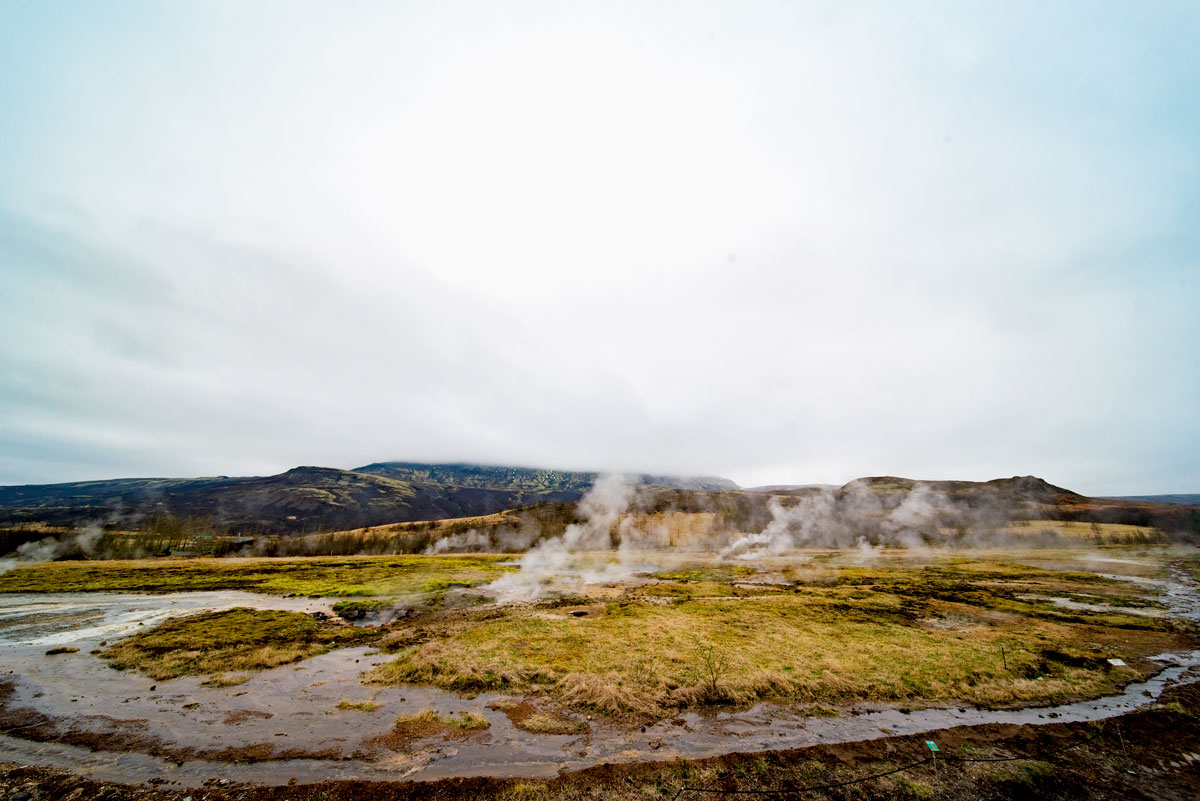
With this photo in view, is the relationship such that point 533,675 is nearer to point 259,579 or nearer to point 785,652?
point 785,652

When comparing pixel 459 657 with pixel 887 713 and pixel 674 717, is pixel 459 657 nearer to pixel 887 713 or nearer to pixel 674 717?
pixel 674 717

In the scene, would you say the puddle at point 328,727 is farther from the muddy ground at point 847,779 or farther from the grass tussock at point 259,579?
the grass tussock at point 259,579

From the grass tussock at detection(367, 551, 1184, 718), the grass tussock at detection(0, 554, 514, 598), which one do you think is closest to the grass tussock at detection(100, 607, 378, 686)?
the grass tussock at detection(367, 551, 1184, 718)

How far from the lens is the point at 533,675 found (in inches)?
1007

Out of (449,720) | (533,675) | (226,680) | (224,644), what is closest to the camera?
(449,720)

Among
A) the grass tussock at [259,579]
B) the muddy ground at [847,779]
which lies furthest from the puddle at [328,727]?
the grass tussock at [259,579]

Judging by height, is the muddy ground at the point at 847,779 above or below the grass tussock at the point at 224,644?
above

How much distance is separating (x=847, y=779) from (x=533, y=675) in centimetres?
1639

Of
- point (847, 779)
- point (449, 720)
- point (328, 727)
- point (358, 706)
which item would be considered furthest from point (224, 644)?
point (847, 779)

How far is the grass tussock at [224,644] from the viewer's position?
2762 centimetres

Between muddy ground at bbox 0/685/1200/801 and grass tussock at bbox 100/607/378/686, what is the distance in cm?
1245

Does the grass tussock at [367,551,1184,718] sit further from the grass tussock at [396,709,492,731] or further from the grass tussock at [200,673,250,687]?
the grass tussock at [200,673,250,687]

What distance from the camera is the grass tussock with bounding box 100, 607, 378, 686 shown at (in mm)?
27625

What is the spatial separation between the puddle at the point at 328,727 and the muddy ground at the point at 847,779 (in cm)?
82
